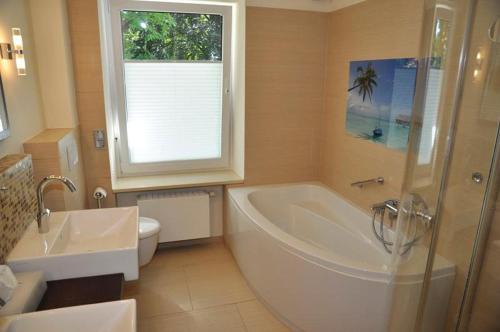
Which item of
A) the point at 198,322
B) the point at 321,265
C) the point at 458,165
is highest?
the point at 458,165

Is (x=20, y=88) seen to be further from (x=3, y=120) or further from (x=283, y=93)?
(x=283, y=93)

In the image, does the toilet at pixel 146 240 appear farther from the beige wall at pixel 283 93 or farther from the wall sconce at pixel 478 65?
the wall sconce at pixel 478 65

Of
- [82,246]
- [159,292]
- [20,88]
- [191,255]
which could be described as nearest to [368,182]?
[191,255]

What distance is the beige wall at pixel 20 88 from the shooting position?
1.70 metres

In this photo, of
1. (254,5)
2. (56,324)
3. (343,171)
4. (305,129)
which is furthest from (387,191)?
(56,324)

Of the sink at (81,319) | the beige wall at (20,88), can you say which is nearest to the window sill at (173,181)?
the beige wall at (20,88)

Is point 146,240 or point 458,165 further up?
point 458,165

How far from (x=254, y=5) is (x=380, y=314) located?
8.01 feet

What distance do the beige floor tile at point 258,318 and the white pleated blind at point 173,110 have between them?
144 centimetres

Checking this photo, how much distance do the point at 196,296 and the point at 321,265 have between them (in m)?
1.13

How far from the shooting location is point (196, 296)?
2.59 metres

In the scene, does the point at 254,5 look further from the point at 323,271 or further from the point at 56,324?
the point at 56,324

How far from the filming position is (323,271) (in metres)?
1.94

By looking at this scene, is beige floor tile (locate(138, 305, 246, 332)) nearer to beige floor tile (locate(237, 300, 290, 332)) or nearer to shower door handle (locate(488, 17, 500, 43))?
beige floor tile (locate(237, 300, 290, 332))
